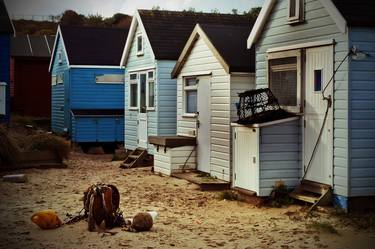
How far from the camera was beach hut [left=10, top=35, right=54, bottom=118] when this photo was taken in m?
34.7

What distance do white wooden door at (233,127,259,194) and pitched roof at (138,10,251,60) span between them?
23.9 ft

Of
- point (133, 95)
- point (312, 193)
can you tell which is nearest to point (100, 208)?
point (312, 193)

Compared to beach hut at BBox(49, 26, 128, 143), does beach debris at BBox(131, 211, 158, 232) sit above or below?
below

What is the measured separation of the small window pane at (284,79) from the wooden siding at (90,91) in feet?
47.8

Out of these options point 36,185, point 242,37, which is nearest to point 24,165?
point 36,185

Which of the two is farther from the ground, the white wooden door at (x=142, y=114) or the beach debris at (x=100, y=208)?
the white wooden door at (x=142, y=114)

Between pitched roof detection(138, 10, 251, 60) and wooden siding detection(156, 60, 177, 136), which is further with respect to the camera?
pitched roof detection(138, 10, 251, 60)

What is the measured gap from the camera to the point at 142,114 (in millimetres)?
19969

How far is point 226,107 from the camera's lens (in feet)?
45.2

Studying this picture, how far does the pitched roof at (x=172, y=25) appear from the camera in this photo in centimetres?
1880

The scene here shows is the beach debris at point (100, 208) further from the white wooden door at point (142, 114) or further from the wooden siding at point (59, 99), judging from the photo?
the wooden siding at point (59, 99)

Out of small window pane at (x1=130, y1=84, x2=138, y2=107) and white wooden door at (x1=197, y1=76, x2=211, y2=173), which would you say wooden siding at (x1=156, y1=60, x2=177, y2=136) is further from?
white wooden door at (x1=197, y1=76, x2=211, y2=173)

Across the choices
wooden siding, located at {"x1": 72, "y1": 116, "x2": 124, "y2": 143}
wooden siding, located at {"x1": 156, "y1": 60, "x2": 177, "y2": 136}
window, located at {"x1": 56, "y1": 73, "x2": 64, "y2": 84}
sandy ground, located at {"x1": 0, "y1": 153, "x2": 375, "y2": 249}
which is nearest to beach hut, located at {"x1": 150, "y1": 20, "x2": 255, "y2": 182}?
sandy ground, located at {"x1": 0, "y1": 153, "x2": 375, "y2": 249}

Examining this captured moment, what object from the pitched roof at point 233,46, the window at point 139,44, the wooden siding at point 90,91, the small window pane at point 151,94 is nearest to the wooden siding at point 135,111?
the window at point 139,44
